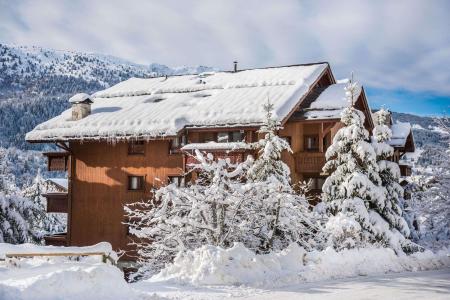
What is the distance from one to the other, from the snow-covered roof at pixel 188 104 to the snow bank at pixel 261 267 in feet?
35.2

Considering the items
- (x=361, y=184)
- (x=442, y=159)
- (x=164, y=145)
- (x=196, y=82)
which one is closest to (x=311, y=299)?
(x=361, y=184)

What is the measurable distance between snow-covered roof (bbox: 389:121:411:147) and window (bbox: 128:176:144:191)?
17098 mm

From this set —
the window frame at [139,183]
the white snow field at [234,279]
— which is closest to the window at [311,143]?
the window frame at [139,183]

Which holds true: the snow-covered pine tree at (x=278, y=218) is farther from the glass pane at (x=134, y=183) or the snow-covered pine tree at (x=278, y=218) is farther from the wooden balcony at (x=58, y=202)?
the wooden balcony at (x=58, y=202)

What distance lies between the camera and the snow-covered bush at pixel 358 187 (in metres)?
21.1

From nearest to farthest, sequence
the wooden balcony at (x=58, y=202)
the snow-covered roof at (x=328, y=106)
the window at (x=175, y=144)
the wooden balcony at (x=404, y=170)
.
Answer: the snow-covered roof at (x=328, y=106)
the window at (x=175, y=144)
the wooden balcony at (x=58, y=202)
the wooden balcony at (x=404, y=170)

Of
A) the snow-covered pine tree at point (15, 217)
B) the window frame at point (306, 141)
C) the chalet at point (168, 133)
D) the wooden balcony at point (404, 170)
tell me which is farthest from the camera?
the wooden balcony at point (404, 170)

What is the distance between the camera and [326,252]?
16547mm

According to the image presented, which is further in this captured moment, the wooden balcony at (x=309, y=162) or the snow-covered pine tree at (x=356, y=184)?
the wooden balcony at (x=309, y=162)

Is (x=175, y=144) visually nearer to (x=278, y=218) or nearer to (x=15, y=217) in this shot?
(x=15, y=217)

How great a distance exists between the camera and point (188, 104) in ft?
106

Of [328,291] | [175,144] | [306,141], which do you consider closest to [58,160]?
[175,144]

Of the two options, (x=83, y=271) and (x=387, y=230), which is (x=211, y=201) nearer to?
(x=83, y=271)

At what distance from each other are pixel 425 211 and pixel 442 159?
2.40 metres
